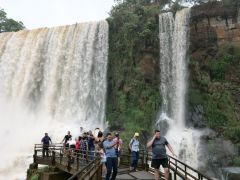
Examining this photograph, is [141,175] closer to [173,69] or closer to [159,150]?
[159,150]

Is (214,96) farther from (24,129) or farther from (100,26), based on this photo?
(24,129)

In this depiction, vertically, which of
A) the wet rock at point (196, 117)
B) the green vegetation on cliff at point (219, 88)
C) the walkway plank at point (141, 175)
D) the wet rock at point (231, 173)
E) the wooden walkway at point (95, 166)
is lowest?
the wet rock at point (231, 173)

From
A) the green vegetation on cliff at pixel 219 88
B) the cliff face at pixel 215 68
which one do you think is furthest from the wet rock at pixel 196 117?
the green vegetation on cliff at pixel 219 88

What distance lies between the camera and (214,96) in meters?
26.0

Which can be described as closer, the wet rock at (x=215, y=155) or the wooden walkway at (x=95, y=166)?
the wooden walkway at (x=95, y=166)

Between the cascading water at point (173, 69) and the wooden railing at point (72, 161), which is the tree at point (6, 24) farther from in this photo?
the wooden railing at point (72, 161)

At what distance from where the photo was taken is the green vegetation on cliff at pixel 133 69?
2652cm

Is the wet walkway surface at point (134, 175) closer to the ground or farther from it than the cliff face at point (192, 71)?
closer to the ground

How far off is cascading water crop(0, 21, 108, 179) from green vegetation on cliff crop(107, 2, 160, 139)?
892 millimetres

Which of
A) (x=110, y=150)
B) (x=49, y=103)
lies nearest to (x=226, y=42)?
(x=49, y=103)

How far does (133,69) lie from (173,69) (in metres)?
3.19

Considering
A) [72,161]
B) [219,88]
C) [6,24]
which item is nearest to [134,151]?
[72,161]

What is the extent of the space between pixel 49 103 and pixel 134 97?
24.2ft

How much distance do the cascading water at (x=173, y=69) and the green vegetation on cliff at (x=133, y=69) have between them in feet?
1.97
